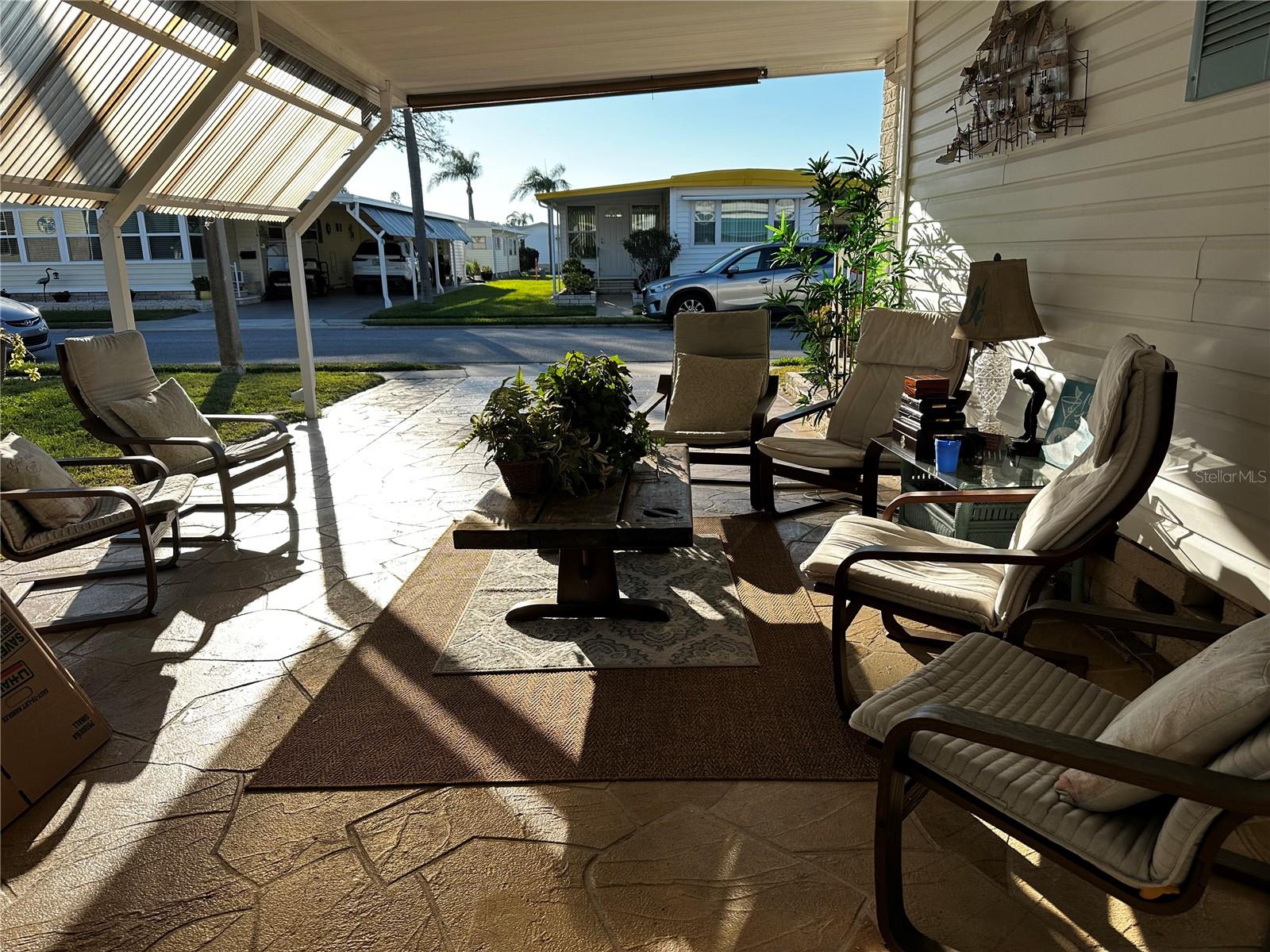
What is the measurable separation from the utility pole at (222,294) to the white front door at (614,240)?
11987mm

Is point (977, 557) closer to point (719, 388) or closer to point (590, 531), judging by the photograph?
point (590, 531)

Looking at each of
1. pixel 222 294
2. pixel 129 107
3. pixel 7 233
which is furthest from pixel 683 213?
pixel 7 233

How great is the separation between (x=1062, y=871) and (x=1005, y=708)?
49cm

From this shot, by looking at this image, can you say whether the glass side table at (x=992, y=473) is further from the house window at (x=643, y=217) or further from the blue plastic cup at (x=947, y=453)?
the house window at (x=643, y=217)

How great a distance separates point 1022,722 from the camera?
1.78m

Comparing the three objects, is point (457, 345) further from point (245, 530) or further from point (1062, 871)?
point (1062, 871)

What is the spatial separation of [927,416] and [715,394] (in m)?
1.84

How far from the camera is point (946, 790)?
173 cm

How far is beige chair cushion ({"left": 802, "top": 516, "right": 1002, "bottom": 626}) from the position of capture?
2492 mm

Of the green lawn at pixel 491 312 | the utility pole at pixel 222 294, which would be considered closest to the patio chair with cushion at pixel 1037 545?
the utility pole at pixel 222 294

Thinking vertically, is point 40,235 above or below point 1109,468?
above

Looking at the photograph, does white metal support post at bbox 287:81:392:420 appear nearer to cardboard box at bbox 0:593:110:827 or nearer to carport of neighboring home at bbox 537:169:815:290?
cardboard box at bbox 0:593:110:827

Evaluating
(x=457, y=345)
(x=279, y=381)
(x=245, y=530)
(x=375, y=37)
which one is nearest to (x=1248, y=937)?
(x=245, y=530)

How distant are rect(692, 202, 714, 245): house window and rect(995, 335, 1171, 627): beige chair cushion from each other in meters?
16.8
